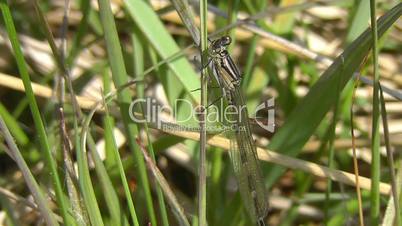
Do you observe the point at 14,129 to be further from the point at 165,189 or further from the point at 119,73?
the point at 165,189

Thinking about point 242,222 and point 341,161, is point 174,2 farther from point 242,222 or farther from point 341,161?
point 341,161

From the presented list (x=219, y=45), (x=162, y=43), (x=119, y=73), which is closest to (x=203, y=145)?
(x=119, y=73)

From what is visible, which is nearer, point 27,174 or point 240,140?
point 27,174

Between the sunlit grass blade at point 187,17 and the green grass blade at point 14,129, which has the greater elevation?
the sunlit grass blade at point 187,17

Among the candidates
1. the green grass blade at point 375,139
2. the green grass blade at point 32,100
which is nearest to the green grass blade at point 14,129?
the green grass blade at point 32,100

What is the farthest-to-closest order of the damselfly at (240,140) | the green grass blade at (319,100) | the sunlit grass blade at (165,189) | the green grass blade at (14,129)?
the green grass blade at (14,129), the damselfly at (240,140), the green grass blade at (319,100), the sunlit grass blade at (165,189)

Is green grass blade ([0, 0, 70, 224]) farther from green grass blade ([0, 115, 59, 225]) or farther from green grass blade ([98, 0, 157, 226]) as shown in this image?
green grass blade ([98, 0, 157, 226])

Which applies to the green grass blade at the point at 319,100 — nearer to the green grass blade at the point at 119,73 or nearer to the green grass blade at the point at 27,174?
the green grass blade at the point at 119,73
